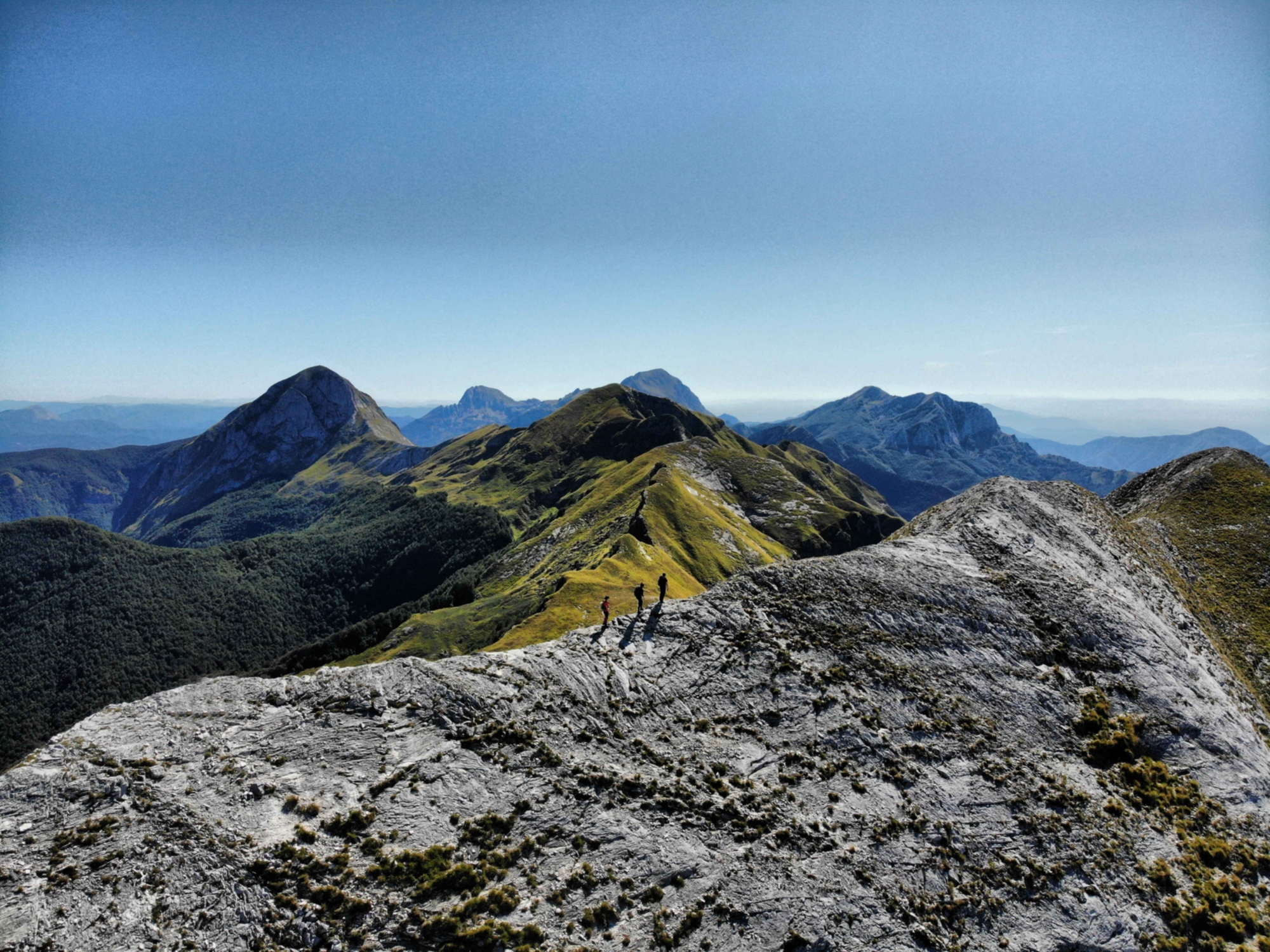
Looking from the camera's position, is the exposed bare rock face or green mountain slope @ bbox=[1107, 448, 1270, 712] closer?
the exposed bare rock face

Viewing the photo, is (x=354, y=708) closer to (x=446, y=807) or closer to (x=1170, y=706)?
(x=446, y=807)

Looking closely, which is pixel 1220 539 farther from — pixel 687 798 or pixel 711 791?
pixel 687 798

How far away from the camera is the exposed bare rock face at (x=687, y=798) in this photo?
19.2 meters

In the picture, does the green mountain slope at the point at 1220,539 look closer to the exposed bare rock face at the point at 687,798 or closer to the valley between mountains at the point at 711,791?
the valley between mountains at the point at 711,791

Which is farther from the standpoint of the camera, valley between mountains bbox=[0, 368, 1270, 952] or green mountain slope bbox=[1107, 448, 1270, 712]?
green mountain slope bbox=[1107, 448, 1270, 712]

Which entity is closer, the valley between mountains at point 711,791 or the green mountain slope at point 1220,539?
the valley between mountains at point 711,791

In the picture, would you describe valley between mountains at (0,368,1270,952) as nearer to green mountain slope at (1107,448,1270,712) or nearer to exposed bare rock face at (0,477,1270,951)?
exposed bare rock face at (0,477,1270,951)

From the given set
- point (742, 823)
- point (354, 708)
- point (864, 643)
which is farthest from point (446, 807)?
point (864, 643)

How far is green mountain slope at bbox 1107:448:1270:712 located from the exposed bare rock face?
61.8ft

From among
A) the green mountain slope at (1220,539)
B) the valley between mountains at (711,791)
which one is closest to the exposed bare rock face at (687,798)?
the valley between mountains at (711,791)

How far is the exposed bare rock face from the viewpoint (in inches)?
756

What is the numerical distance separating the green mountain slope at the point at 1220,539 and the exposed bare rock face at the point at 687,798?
18840mm

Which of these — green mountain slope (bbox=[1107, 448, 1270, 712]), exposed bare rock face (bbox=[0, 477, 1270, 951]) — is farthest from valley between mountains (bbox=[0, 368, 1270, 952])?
green mountain slope (bbox=[1107, 448, 1270, 712])

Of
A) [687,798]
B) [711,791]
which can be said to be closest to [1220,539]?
[711,791]
